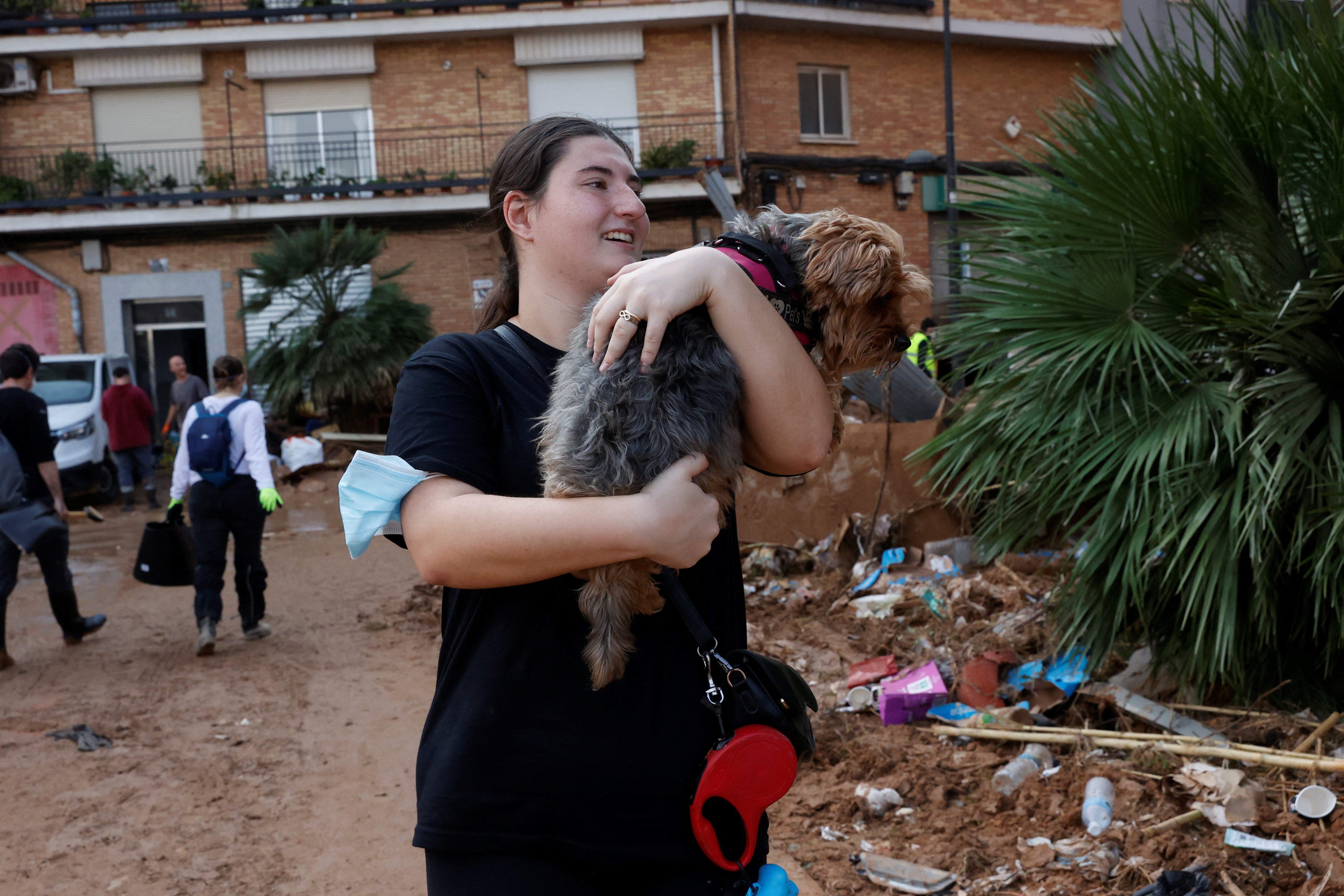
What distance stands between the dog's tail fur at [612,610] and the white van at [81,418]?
1558 centimetres

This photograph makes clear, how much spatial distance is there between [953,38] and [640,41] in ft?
23.0

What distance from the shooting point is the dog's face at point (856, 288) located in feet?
6.30

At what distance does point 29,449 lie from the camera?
25.3 ft

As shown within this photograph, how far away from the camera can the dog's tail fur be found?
5.46ft

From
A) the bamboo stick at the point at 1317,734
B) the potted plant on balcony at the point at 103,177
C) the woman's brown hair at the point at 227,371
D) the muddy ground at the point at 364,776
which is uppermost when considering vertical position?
the potted plant on balcony at the point at 103,177

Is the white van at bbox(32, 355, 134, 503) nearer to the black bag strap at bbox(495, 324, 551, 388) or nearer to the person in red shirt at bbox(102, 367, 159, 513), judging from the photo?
the person in red shirt at bbox(102, 367, 159, 513)

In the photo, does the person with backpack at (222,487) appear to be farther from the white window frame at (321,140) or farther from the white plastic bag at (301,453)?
the white window frame at (321,140)

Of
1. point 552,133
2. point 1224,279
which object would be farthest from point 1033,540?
point 552,133

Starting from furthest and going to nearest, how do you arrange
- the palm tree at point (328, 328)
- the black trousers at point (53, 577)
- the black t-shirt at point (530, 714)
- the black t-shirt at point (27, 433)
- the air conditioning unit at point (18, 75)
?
the air conditioning unit at point (18, 75) < the palm tree at point (328, 328) < the black t-shirt at point (27, 433) < the black trousers at point (53, 577) < the black t-shirt at point (530, 714)

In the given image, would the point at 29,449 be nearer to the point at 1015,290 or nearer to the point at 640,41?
the point at 1015,290

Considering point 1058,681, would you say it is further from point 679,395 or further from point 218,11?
point 218,11

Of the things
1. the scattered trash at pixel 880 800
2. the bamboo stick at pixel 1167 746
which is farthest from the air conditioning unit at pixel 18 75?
the scattered trash at pixel 880 800

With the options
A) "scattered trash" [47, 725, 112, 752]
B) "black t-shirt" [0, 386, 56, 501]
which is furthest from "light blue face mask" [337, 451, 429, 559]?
"black t-shirt" [0, 386, 56, 501]

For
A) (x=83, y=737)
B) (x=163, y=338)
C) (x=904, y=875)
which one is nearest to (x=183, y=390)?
(x=163, y=338)
